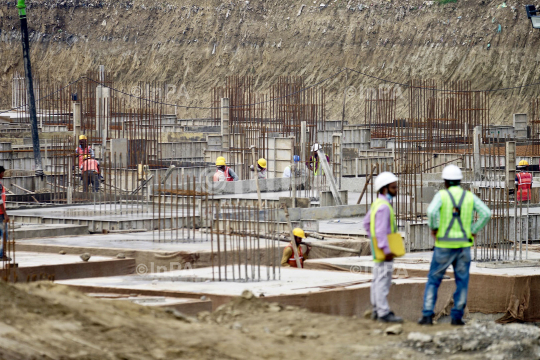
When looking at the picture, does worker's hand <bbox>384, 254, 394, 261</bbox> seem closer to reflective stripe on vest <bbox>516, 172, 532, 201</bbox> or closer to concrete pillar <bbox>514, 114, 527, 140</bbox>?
reflective stripe on vest <bbox>516, 172, 532, 201</bbox>

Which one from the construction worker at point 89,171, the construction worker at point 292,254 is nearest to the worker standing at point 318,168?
the construction worker at point 89,171

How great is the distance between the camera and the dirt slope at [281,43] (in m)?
41.7

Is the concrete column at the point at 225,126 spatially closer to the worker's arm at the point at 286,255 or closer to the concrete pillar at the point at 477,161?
the concrete pillar at the point at 477,161

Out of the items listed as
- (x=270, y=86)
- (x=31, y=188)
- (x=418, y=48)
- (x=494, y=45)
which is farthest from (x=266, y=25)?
(x=31, y=188)

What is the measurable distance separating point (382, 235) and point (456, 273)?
75 cm

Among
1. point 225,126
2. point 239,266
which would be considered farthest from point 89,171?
point 239,266

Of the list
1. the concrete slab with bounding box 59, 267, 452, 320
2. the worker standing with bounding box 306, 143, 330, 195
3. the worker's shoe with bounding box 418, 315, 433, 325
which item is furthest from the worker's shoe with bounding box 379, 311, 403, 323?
the worker standing with bounding box 306, 143, 330, 195

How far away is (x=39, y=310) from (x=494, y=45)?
37.2 m

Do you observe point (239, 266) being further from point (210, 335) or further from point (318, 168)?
point (318, 168)

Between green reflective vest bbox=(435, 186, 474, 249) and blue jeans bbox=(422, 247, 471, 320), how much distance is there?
0.07m

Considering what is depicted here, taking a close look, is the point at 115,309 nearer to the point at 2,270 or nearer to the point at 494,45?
the point at 2,270

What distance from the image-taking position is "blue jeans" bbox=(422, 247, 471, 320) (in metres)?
8.03

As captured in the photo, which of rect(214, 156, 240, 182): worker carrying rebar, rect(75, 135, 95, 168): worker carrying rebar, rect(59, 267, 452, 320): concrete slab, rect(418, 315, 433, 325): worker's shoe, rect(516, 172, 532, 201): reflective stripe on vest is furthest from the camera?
rect(75, 135, 95, 168): worker carrying rebar

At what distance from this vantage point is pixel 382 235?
799cm
